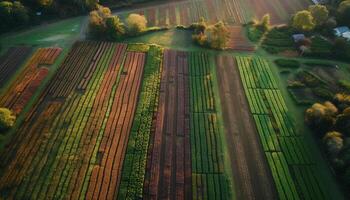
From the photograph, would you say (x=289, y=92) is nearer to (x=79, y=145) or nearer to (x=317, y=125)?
(x=317, y=125)

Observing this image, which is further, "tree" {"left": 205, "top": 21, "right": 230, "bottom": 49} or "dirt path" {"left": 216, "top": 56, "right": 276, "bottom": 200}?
"tree" {"left": 205, "top": 21, "right": 230, "bottom": 49}

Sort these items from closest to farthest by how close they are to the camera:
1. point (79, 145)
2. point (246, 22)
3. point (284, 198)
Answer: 1. point (284, 198)
2. point (79, 145)
3. point (246, 22)

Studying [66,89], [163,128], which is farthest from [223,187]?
[66,89]

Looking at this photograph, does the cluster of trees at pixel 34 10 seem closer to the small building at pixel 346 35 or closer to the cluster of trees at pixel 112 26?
the cluster of trees at pixel 112 26

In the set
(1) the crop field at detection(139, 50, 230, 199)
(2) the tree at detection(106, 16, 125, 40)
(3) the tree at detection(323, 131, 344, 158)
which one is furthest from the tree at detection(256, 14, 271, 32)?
(3) the tree at detection(323, 131, 344, 158)

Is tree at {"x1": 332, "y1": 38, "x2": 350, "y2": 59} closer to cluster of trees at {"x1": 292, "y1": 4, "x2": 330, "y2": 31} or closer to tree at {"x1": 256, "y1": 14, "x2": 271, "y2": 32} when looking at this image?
cluster of trees at {"x1": 292, "y1": 4, "x2": 330, "y2": 31}

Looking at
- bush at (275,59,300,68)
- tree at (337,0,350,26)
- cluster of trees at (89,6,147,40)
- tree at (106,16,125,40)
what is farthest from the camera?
tree at (337,0,350,26)
